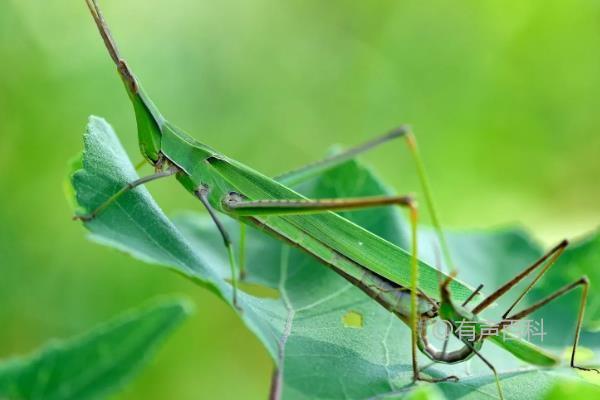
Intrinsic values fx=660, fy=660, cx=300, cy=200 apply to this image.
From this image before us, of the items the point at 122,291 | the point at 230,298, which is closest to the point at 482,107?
the point at 122,291

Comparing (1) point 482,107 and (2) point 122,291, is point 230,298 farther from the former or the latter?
(1) point 482,107

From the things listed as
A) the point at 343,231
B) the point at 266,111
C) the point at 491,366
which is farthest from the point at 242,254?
the point at 266,111

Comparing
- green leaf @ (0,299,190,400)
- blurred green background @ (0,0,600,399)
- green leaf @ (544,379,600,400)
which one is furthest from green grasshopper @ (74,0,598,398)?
blurred green background @ (0,0,600,399)

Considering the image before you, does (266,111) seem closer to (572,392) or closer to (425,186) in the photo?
(425,186)

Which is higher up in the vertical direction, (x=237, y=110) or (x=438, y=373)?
(x=237, y=110)

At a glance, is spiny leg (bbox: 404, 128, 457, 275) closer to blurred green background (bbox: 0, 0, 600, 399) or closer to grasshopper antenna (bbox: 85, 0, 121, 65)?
grasshopper antenna (bbox: 85, 0, 121, 65)

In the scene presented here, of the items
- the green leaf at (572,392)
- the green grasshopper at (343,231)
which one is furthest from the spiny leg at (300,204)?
the green leaf at (572,392)

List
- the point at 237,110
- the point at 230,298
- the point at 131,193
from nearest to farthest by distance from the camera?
1. the point at 230,298
2. the point at 131,193
3. the point at 237,110
